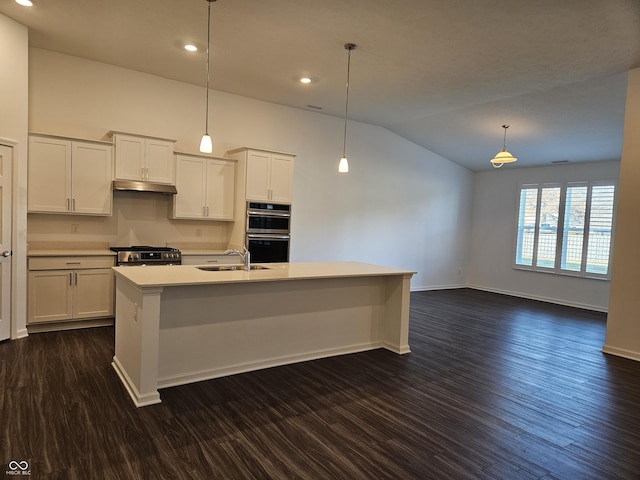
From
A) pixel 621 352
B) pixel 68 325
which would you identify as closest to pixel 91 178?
pixel 68 325

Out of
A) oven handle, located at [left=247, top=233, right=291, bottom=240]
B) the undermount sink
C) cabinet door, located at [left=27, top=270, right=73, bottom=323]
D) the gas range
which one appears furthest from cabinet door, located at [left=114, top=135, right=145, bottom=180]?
the undermount sink

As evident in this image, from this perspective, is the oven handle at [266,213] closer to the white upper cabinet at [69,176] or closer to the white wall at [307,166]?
the white wall at [307,166]

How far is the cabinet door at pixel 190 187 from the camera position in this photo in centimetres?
531

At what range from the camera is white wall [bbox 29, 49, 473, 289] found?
190 inches

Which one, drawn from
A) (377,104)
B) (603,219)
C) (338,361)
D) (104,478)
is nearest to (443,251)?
(603,219)

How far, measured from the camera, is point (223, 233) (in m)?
6.01

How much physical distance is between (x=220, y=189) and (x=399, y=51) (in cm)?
290

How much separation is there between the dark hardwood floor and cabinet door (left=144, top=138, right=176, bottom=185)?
6.53ft

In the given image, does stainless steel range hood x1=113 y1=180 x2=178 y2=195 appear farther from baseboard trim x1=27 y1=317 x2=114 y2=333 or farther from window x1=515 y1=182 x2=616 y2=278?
window x1=515 y1=182 x2=616 y2=278

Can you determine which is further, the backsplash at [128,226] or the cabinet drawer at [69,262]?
the backsplash at [128,226]

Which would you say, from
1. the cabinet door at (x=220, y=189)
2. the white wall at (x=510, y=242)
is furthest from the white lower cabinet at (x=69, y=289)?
the white wall at (x=510, y=242)

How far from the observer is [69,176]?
457 centimetres

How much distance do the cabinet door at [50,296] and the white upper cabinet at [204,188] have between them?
147cm

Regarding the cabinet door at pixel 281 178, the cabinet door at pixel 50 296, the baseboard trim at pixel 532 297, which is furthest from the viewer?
the baseboard trim at pixel 532 297
